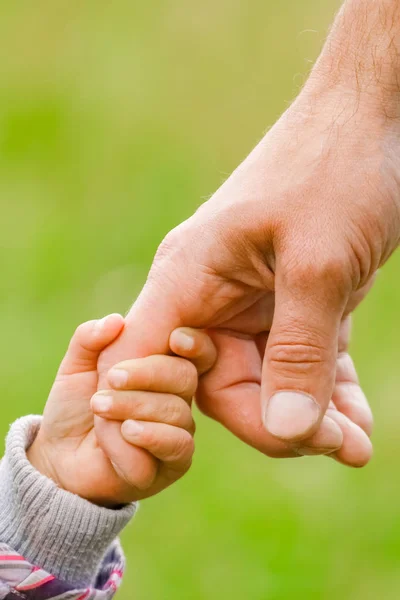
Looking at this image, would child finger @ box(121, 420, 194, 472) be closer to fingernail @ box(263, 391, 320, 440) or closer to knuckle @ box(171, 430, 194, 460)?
knuckle @ box(171, 430, 194, 460)

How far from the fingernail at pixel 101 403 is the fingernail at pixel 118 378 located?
3 centimetres

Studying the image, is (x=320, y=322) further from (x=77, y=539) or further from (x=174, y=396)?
(x=77, y=539)

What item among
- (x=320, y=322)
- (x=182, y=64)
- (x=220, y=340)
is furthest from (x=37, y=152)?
(x=320, y=322)

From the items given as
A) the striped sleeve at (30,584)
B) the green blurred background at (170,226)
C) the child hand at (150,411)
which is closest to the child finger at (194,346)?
the child hand at (150,411)

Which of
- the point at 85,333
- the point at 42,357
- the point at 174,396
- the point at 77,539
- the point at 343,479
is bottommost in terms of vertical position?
the point at 343,479

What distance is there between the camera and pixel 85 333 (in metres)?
1.59

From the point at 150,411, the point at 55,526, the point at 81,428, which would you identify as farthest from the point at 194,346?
the point at 55,526

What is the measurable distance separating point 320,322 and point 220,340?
0.31 m

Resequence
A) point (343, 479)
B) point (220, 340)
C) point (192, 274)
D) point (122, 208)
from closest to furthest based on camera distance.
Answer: point (192, 274), point (220, 340), point (343, 479), point (122, 208)

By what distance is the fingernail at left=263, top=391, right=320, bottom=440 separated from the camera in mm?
1420

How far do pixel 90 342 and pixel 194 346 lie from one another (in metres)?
0.17

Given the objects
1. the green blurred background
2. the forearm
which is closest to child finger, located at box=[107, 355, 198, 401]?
the forearm

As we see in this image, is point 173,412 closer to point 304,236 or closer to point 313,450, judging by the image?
point 313,450

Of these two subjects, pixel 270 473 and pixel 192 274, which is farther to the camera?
pixel 270 473
